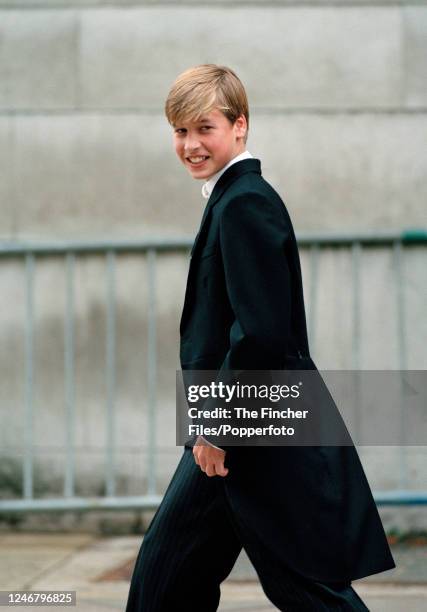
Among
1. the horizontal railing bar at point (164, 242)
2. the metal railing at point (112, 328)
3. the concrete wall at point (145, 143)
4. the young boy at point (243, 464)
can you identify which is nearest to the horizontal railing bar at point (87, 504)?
the metal railing at point (112, 328)

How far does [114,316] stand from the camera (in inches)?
215

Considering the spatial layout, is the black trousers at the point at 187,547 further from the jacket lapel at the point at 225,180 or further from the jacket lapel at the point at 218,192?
the jacket lapel at the point at 225,180

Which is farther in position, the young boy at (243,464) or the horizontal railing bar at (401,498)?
the horizontal railing bar at (401,498)

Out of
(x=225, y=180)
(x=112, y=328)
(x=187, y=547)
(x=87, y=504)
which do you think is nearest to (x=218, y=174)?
(x=225, y=180)

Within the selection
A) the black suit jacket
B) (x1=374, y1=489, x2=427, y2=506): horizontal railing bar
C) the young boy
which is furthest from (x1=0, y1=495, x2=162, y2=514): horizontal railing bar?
the black suit jacket

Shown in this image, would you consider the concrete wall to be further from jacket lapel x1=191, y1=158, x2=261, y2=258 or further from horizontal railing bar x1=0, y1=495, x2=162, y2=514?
jacket lapel x1=191, y1=158, x2=261, y2=258

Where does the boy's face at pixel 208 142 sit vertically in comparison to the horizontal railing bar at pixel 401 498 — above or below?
above

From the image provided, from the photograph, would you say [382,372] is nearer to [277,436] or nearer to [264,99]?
[264,99]

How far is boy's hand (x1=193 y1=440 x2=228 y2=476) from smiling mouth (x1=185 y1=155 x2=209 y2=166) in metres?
0.71

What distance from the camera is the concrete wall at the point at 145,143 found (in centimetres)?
548

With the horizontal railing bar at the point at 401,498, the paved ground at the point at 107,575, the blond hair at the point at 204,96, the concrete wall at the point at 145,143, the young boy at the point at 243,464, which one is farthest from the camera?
the concrete wall at the point at 145,143

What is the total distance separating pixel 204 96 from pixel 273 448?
874mm

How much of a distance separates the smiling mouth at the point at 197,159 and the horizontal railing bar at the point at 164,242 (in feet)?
7.85

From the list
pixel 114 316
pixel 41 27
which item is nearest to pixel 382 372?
pixel 114 316
